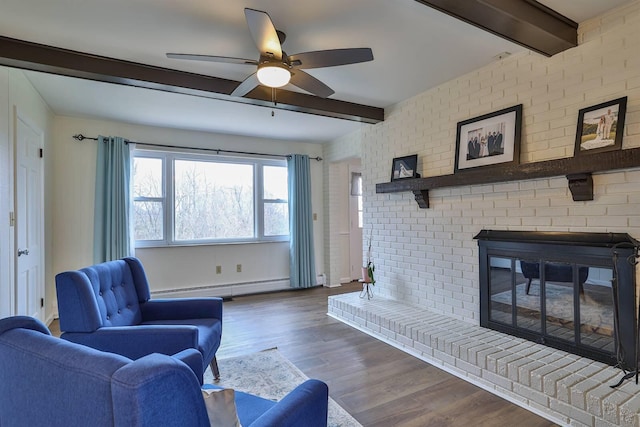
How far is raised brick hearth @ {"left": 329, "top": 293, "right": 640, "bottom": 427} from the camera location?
1.81 meters

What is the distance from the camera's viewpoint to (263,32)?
1.92 metres

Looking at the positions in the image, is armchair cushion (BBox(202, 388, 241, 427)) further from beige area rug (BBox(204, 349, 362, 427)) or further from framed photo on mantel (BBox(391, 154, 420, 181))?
→ framed photo on mantel (BBox(391, 154, 420, 181))

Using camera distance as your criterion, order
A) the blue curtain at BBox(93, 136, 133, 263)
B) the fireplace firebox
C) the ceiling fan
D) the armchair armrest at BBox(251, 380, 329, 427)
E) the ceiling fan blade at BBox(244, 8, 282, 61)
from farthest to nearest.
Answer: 1. the blue curtain at BBox(93, 136, 133, 263)
2. the fireplace firebox
3. the ceiling fan
4. the ceiling fan blade at BBox(244, 8, 282, 61)
5. the armchair armrest at BBox(251, 380, 329, 427)

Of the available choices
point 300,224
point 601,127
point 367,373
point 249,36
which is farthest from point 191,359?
point 300,224

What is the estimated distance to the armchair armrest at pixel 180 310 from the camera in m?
2.48

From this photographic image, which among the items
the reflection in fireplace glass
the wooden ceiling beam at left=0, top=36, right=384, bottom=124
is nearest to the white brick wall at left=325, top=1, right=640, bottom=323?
the reflection in fireplace glass

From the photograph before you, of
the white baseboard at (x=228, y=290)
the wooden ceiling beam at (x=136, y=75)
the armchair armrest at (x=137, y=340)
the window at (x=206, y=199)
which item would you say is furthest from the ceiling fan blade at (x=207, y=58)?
the white baseboard at (x=228, y=290)

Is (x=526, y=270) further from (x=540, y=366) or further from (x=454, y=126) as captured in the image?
(x=454, y=126)

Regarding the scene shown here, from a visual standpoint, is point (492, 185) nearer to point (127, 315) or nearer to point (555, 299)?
point (555, 299)

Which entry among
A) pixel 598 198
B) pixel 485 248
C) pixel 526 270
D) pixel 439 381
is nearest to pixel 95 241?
pixel 439 381

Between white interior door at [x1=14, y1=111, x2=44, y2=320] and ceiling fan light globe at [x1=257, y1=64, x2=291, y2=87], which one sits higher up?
ceiling fan light globe at [x1=257, y1=64, x2=291, y2=87]

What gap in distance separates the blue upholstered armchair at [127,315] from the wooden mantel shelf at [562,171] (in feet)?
7.37

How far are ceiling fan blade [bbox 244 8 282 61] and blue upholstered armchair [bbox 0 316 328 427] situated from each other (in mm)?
1607

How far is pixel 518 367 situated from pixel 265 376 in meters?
1.73
